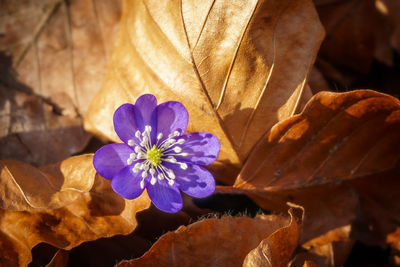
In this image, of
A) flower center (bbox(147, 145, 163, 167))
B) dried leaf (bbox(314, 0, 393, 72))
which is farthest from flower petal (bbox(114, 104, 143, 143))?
dried leaf (bbox(314, 0, 393, 72))

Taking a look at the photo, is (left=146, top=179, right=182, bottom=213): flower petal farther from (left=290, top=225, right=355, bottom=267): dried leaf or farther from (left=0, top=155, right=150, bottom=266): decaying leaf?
(left=290, top=225, right=355, bottom=267): dried leaf

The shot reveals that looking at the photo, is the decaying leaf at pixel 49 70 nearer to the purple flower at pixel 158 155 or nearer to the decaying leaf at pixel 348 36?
the purple flower at pixel 158 155

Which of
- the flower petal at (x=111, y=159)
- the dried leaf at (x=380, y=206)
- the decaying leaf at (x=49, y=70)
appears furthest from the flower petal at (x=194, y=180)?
the dried leaf at (x=380, y=206)

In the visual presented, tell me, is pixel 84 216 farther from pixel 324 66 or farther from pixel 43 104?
pixel 324 66

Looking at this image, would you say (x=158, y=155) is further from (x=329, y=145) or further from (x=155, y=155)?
(x=329, y=145)

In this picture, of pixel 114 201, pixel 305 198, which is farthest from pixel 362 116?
pixel 114 201

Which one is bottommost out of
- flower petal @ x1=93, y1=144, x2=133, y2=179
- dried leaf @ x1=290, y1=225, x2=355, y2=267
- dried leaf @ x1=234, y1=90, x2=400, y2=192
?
dried leaf @ x1=290, y1=225, x2=355, y2=267
